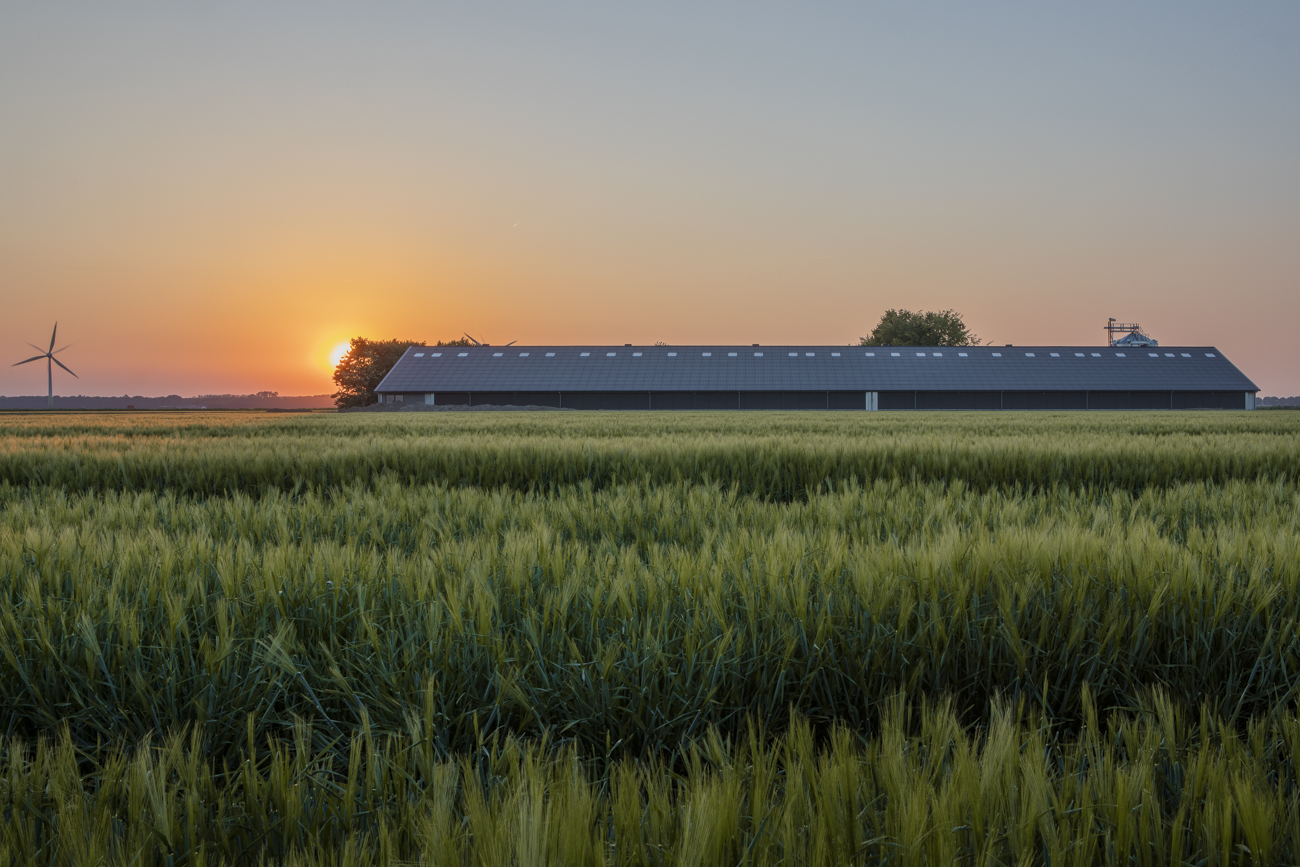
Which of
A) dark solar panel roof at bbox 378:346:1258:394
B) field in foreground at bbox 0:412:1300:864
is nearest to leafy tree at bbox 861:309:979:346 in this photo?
dark solar panel roof at bbox 378:346:1258:394

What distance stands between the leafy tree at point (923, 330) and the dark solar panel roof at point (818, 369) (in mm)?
19542

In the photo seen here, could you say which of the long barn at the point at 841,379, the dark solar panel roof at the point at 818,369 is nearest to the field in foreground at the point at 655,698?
the long barn at the point at 841,379

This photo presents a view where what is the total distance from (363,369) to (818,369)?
54623 millimetres

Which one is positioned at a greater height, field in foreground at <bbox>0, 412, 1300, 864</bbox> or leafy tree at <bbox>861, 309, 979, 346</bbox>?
leafy tree at <bbox>861, 309, 979, 346</bbox>

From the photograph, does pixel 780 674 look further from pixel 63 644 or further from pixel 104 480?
pixel 104 480

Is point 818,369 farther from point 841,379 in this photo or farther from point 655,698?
point 655,698

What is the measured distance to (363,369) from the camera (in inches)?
3285

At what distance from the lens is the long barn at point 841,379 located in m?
56.2

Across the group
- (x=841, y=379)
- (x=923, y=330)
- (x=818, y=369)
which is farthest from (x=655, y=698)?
(x=923, y=330)

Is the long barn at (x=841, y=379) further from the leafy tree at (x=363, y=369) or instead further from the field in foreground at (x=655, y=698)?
the field in foreground at (x=655, y=698)

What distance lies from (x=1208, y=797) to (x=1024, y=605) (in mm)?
877

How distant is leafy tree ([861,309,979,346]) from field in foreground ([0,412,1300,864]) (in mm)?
85542

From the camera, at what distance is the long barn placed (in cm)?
5622

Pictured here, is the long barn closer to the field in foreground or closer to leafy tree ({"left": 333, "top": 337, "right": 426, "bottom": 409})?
leafy tree ({"left": 333, "top": 337, "right": 426, "bottom": 409})
